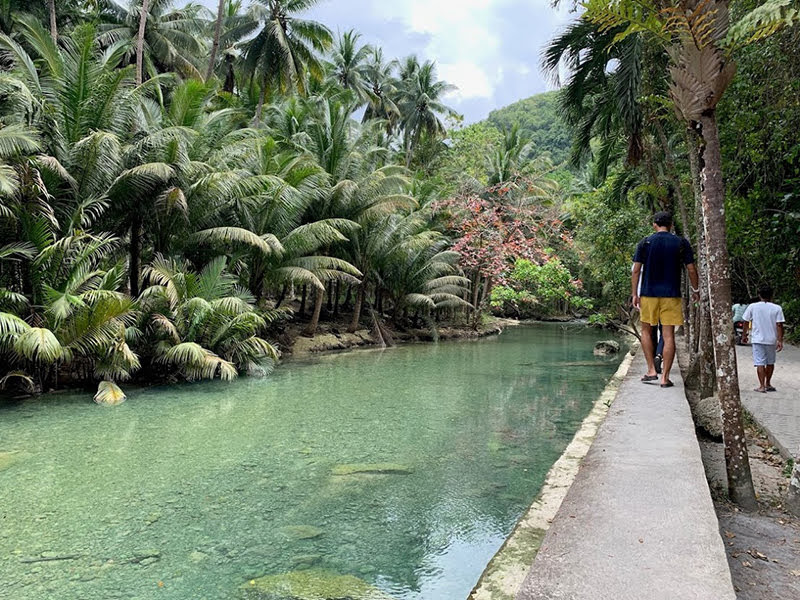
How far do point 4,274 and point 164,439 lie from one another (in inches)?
197

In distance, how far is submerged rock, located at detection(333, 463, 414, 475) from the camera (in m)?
5.33

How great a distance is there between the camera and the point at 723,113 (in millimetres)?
7375

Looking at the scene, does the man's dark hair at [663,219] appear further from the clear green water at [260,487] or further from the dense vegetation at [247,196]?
the clear green water at [260,487]

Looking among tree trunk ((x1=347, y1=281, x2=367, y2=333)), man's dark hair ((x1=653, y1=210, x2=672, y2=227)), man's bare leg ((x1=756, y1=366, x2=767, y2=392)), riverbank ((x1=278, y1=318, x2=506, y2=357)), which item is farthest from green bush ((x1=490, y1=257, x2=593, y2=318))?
man's dark hair ((x1=653, y1=210, x2=672, y2=227))

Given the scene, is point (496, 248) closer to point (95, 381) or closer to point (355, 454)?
point (95, 381)

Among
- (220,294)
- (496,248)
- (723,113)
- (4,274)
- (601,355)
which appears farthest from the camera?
(496,248)

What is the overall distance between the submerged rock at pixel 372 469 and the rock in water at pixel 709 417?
3.00 meters

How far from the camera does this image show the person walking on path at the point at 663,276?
5.57 metres

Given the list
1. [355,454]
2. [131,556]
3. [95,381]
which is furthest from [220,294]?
[131,556]

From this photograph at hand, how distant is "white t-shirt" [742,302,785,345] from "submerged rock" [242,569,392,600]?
6.26 metres

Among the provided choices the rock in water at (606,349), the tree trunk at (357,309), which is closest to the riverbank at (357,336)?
the tree trunk at (357,309)

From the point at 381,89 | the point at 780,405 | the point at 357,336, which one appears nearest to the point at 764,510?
the point at 780,405

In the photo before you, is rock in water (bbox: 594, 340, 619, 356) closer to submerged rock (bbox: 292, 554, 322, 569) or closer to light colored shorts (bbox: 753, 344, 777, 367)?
light colored shorts (bbox: 753, 344, 777, 367)

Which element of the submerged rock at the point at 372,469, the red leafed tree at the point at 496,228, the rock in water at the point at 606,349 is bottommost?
the submerged rock at the point at 372,469
